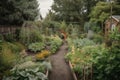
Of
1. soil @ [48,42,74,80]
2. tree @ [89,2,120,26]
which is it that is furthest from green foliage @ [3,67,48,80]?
tree @ [89,2,120,26]

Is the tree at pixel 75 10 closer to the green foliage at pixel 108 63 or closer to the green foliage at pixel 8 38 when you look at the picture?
the green foliage at pixel 8 38

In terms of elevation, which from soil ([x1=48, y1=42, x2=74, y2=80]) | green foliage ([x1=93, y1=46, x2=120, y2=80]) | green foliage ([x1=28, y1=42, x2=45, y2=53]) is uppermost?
green foliage ([x1=93, y1=46, x2=120, y2=80])

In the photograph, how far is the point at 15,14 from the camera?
16.9m

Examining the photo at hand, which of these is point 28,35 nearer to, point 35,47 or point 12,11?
point 35,47

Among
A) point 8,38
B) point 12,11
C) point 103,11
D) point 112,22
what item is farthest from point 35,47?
point 103,11

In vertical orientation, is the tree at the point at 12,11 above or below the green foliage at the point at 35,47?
above

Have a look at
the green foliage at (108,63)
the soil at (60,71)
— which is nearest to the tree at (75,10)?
the soil at (60,71)

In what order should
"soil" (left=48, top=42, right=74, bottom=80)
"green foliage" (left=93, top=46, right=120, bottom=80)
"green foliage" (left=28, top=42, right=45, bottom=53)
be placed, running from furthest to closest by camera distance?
"green foliage" (left=28, top=42, right=45, bottom=53), "soil" (left=48, top=42, right=74, bottom=80), "green foliage" (left=93, top=46, right=120, bottom=80)

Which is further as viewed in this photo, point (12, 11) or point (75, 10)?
point (75, 10)

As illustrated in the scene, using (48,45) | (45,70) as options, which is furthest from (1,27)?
(45,70)

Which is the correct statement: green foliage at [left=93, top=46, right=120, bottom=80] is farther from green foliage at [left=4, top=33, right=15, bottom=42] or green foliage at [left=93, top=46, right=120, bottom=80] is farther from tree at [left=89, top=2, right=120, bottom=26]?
tree at [left=89, top=2, right=120, bottom=26]

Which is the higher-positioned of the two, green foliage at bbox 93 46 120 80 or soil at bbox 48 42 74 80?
green foliage at bbox 93 46 120 80

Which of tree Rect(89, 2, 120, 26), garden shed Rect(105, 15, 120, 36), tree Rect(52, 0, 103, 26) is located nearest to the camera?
garden shed Rect(105, 15, 120, 36)

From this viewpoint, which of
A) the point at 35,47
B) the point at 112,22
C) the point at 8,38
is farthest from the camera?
the point at 112,22
